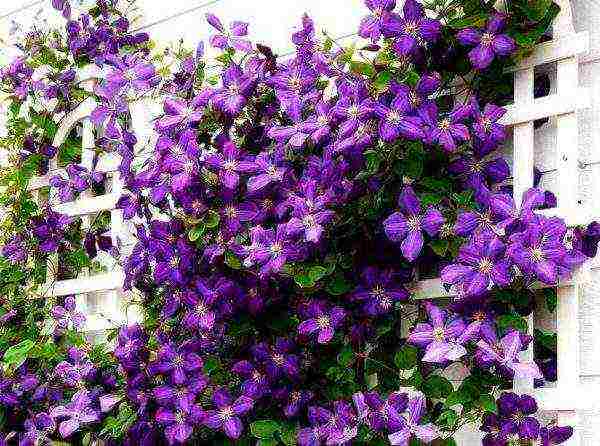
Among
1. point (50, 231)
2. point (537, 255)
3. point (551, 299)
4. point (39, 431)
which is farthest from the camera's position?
point (50, 231)

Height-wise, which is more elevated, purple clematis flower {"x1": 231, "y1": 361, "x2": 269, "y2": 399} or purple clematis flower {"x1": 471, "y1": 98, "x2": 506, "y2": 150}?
purple clematis flower {"x1": 471, "y1": 98, "x2": 506, "y2": 150}

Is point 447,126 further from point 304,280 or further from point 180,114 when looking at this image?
point 180,114

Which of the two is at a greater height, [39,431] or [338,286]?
[338,286]

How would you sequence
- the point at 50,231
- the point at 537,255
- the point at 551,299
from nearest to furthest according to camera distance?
1. the point at 537,255
2. the point at 551,299
3. the point at 50,231

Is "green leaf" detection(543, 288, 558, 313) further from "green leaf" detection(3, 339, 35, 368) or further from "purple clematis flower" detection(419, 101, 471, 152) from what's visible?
"green leaf" detection(3, 339, 35, 368)

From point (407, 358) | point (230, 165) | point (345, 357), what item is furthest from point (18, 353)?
point (407, 358)

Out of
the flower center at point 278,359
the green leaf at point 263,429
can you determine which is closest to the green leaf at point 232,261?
the flower center at point 278,359

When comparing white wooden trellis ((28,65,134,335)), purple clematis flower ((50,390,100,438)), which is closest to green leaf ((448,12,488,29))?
white wooden trellis ((28,65,134,335))

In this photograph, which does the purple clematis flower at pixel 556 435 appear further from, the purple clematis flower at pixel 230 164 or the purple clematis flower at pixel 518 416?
the purple clematis flower at pixel 230 164
